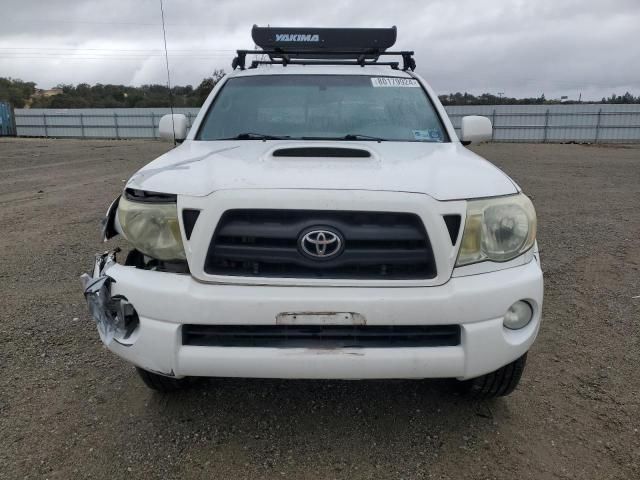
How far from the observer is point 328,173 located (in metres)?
2.32

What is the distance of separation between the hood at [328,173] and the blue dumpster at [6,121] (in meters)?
40.6

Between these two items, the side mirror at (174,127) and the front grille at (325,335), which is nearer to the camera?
the front grille at (325,335)

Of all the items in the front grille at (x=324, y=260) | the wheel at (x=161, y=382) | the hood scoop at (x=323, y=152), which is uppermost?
the hood scoop at (x=323, y=152)

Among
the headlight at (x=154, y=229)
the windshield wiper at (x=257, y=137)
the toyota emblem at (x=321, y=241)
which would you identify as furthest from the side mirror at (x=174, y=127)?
the toyota emblem at (x=321, y=241)

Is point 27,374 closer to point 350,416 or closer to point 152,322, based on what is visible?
point 152,322

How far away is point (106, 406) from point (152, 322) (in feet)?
3.13

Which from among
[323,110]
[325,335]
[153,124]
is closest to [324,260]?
[325,335]

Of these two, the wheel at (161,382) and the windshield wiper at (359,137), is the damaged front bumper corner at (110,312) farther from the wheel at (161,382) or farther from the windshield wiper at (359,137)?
the windshield wiper at (359,137)

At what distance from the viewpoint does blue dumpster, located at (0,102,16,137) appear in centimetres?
3656

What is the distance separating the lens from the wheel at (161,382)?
2.70 meters

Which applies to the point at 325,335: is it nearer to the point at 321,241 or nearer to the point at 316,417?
the point at 321,241

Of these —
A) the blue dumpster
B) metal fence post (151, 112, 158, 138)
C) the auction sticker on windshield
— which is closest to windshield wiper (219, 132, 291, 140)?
the auction sticker on windshield

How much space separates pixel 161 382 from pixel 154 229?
906 mm

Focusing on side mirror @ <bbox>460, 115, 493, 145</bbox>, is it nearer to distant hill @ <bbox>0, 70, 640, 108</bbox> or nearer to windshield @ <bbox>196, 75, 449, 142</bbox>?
windshield @ <bbox>196, 75, 449, 142</bbox>
